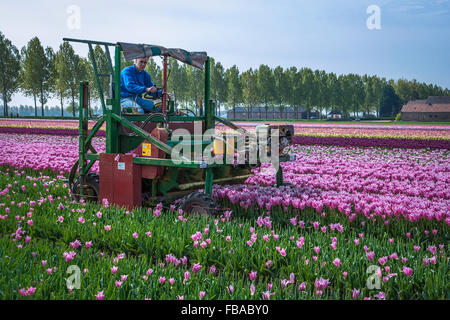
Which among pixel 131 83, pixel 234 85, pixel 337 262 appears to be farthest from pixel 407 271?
pixel 234 85

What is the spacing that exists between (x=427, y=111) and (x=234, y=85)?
44.3m

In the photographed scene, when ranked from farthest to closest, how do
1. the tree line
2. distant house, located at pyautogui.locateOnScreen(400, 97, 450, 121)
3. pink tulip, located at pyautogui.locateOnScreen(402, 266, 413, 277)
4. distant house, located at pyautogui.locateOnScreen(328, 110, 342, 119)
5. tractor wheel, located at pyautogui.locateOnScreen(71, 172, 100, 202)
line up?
distant house, located at pyautogui.locateOnScreen(328, 110, 342, 119), distant house, located at pyautogui.locateOnScreen(400, 97, 450, 121), the tree line, tractor wheel, located at pyautogui.locateOnScreen(71, 172, 100, 202), pink tulip, located at pyautogui.locateOnScreen(402, 266, 413, 277)

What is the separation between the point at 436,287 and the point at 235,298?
166 cm

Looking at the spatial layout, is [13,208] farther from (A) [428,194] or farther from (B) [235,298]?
(A) [428,194]

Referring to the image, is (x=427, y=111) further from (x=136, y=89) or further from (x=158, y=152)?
(x=158, y=152)

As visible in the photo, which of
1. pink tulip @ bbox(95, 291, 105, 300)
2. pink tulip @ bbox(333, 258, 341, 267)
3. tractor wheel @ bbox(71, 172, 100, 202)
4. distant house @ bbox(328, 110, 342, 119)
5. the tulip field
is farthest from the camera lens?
distant house @ bbox(328, 110, 342, 119)

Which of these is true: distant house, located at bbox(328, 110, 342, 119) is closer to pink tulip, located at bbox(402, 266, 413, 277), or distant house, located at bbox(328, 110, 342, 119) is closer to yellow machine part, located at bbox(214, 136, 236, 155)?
yellow machine part, located at bbox(214, 136, 236, 155)

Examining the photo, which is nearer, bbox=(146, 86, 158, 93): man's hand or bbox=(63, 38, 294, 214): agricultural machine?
bbox=(63, 38, 294, 214): agricultural machine

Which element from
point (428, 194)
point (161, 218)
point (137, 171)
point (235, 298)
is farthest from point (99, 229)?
point (428, 194)

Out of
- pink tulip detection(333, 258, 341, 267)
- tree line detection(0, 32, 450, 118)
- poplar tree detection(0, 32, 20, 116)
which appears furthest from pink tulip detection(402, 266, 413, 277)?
poplar tree detection(0, 32, 20, 116)

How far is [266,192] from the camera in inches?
288

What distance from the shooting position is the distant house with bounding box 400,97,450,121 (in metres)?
95.5
